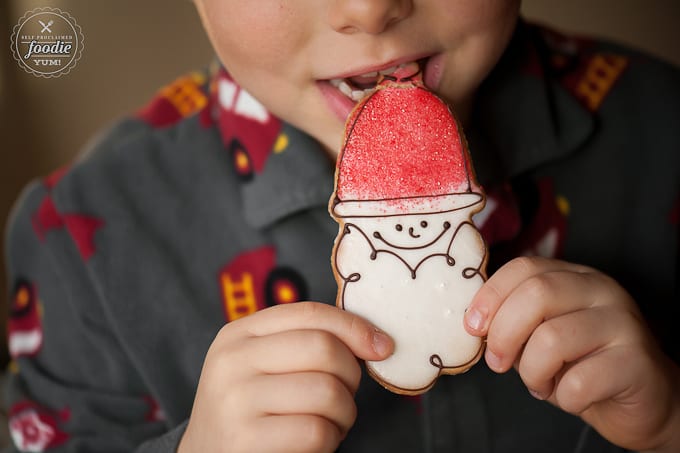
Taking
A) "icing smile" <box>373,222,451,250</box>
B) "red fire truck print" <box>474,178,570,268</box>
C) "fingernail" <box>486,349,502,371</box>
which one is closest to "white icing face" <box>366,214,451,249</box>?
"icing smile" <box>373,222,451,250</box>

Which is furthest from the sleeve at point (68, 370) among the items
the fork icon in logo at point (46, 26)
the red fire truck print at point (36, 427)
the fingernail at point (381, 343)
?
the fingernail at point (381, 343)

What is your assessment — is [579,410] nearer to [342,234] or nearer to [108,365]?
[342,234]

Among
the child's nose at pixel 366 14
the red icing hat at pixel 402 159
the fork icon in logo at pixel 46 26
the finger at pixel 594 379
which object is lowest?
→ the finger at pixel 594 379

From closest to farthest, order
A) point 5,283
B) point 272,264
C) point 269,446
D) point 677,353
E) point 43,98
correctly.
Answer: point 269,446, point 272,264, point 677,353, point 43,98, point 5,283

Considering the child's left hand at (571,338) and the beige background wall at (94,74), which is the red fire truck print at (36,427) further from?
the child's left hand at (571,338)

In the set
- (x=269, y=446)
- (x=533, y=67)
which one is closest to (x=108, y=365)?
(x=269, y=446)

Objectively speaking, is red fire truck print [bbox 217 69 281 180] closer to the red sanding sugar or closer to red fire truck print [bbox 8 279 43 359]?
the red sanding sugar

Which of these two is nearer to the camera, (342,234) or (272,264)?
(342,234)
